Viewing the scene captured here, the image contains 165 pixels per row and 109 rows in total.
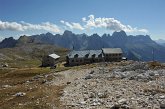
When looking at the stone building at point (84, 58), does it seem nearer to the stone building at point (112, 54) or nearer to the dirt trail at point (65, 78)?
the stone building at point (112, 54)

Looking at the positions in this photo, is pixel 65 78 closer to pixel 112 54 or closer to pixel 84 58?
pixel 84 58

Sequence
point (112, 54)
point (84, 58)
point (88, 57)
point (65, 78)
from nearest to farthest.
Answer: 1. point (65, 78)
2. point (88, 57)
3. point (84, 58)
4. point (112, 54)

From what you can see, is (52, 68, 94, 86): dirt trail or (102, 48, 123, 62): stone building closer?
(52, 68, 94, 86): dirt trail

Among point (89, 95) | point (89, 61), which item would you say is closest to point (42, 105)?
point (89, 95)

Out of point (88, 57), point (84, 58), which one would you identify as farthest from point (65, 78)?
point (84, 58)

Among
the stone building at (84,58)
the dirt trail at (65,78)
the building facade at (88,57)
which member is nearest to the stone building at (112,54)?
the building facade at (88,57)

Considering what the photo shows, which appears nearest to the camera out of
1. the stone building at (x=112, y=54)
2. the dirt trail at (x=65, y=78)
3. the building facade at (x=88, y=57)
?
the dirt trail at (x=65, y=78)

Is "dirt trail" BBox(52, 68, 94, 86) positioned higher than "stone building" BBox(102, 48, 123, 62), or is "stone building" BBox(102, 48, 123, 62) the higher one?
"stone building" BBox(102, 48, 123, 62)

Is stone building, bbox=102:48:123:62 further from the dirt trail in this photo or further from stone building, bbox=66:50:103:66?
the dirt trail

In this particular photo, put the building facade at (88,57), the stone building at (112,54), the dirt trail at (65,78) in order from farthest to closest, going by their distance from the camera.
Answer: the stone building at (112,54) < the building facade at (88,57) < the dirt trail at (65,78)

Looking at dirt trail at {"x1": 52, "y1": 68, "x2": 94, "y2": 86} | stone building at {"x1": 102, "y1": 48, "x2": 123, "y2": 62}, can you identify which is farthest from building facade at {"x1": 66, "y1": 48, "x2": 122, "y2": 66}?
dirt trail at {"x1": 52, "y1": 68, "x2": 94, "y2": 86}

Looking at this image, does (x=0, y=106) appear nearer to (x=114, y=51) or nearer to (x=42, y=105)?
(x=42, y=105)

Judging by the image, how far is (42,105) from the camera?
42.8 m

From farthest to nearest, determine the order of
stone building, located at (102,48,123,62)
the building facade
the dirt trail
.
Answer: stone building, located at (102,48,123,62), the building facade, the dirt trail
